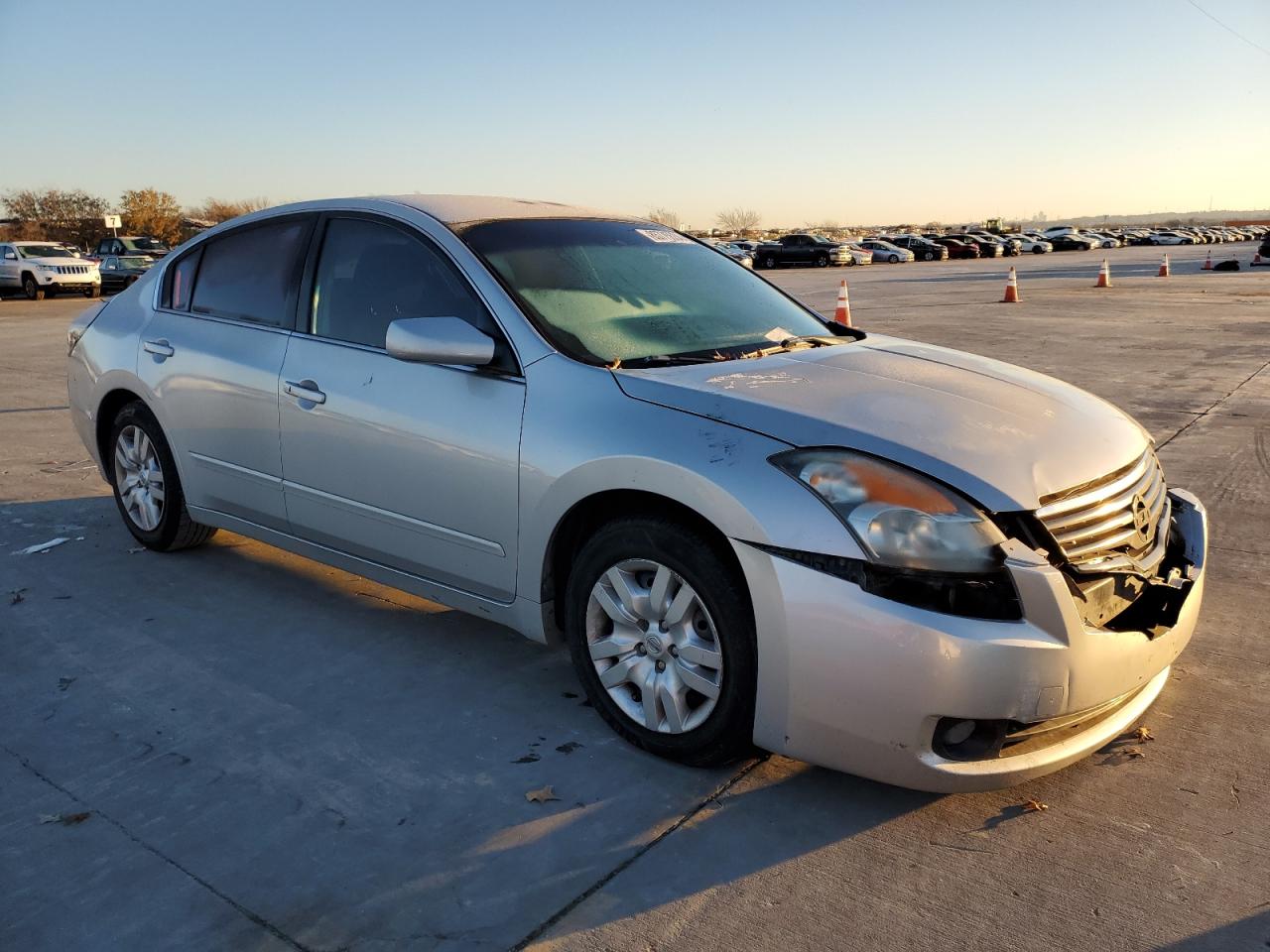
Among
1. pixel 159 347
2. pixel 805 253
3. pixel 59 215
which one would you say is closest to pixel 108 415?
pixel 159 347

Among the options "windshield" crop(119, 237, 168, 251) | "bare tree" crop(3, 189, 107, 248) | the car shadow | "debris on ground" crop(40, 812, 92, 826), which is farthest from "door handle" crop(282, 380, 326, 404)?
"bare tree" crop(3, 189, 107, 248)

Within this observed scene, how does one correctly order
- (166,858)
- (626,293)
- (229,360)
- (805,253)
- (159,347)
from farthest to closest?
1. (805,253)
2. (159,347)
3. (229,360)
4. (626,293)
5. (166,858)

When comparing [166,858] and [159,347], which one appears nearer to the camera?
[166,858]

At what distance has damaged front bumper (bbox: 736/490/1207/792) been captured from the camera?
2576 millimetres

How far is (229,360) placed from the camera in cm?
438

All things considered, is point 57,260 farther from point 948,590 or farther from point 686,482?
point 948,590

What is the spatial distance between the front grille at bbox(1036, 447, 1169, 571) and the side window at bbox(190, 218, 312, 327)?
296 centimetres

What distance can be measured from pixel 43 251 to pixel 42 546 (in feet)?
95.8

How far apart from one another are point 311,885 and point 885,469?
68.9 inches

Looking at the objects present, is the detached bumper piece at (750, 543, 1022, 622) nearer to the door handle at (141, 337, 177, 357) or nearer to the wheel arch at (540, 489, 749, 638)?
the wheel arch at (540, 489, 749, 638)

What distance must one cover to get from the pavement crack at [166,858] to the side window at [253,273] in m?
1.87

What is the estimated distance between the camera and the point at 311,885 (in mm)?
2559

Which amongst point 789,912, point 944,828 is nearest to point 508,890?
point 789,912

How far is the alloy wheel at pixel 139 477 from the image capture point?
194 inches
